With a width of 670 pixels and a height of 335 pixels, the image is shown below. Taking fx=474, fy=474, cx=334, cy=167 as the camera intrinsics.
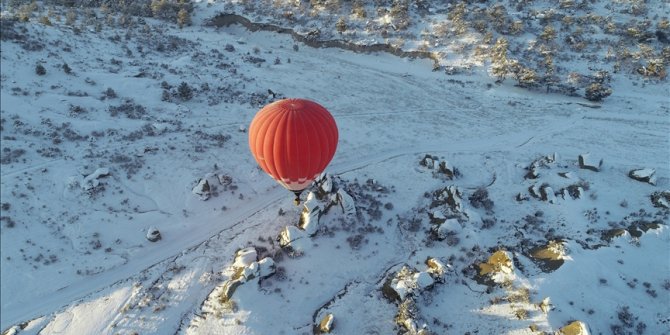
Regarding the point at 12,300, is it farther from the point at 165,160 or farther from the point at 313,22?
the point at 313,22

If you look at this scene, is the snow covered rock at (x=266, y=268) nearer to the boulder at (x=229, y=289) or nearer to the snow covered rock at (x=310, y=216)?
the boulder at (x=229, y=289)

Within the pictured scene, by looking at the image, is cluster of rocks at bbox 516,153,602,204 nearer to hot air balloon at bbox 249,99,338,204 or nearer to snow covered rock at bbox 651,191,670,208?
snow covered rock at bbox 651,191,670,208

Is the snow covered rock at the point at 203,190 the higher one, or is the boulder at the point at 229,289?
the snow covered rock at the point at 203,190

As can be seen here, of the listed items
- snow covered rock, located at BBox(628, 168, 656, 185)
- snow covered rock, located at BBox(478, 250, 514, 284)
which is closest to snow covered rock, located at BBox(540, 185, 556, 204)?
snow covered rock, located at BBox(628, 168, 656, 185)

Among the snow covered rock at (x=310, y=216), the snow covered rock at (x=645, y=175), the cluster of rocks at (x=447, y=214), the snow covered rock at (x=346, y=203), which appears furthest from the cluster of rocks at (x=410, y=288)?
the snow covered rock at (x=645, y=175)

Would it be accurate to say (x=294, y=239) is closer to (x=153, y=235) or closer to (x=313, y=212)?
(x=313, y=212)

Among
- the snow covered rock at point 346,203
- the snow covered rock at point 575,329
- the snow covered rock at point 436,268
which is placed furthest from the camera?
the snow covered rock at point 346,203

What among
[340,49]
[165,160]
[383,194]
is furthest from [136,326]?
[340,49]
